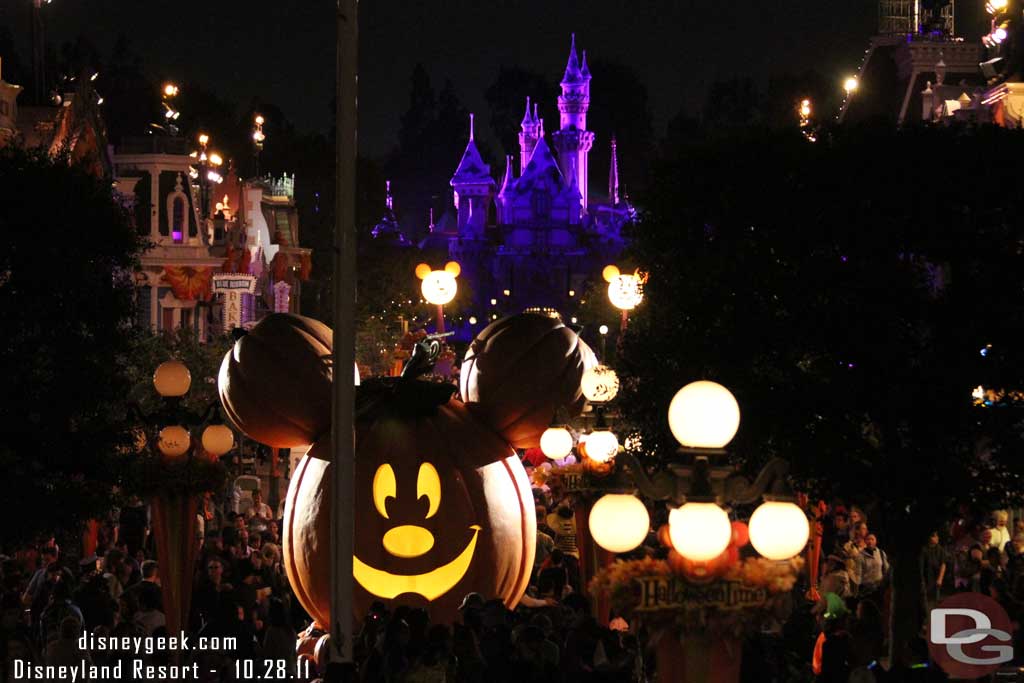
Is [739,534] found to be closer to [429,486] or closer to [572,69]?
[429,486]

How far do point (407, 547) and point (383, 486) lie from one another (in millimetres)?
521

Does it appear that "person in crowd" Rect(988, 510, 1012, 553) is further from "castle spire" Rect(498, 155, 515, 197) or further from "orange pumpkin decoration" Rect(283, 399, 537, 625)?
"castle spire" Rect(498, 155, 515, 197)

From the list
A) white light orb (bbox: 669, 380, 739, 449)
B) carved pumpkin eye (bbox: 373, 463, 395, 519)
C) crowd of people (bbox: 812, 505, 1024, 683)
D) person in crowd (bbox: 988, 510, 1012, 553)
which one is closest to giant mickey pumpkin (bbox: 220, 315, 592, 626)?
carved pumpkin eye (bbox: 373, 463, 395, 519)

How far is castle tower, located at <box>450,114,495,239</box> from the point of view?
109062 millimetres

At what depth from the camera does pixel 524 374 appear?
49.2 feet

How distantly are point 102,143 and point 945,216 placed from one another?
89.7 ft

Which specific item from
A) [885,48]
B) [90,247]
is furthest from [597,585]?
[885,48]

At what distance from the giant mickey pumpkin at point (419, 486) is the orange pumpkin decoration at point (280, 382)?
0.5 inches

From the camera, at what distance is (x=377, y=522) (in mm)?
14328

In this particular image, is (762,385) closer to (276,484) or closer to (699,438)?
(699,438)

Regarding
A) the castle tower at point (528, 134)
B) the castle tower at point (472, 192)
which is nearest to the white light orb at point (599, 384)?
the castle tower at point (472, 192)

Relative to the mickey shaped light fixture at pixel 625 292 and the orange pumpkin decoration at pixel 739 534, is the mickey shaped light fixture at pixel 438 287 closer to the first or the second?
the mickey shaped light fixture at pixel 625 292

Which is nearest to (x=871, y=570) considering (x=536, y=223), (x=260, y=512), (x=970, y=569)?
(x=970, y=569)

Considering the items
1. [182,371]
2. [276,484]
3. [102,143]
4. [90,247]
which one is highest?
[102,143]
